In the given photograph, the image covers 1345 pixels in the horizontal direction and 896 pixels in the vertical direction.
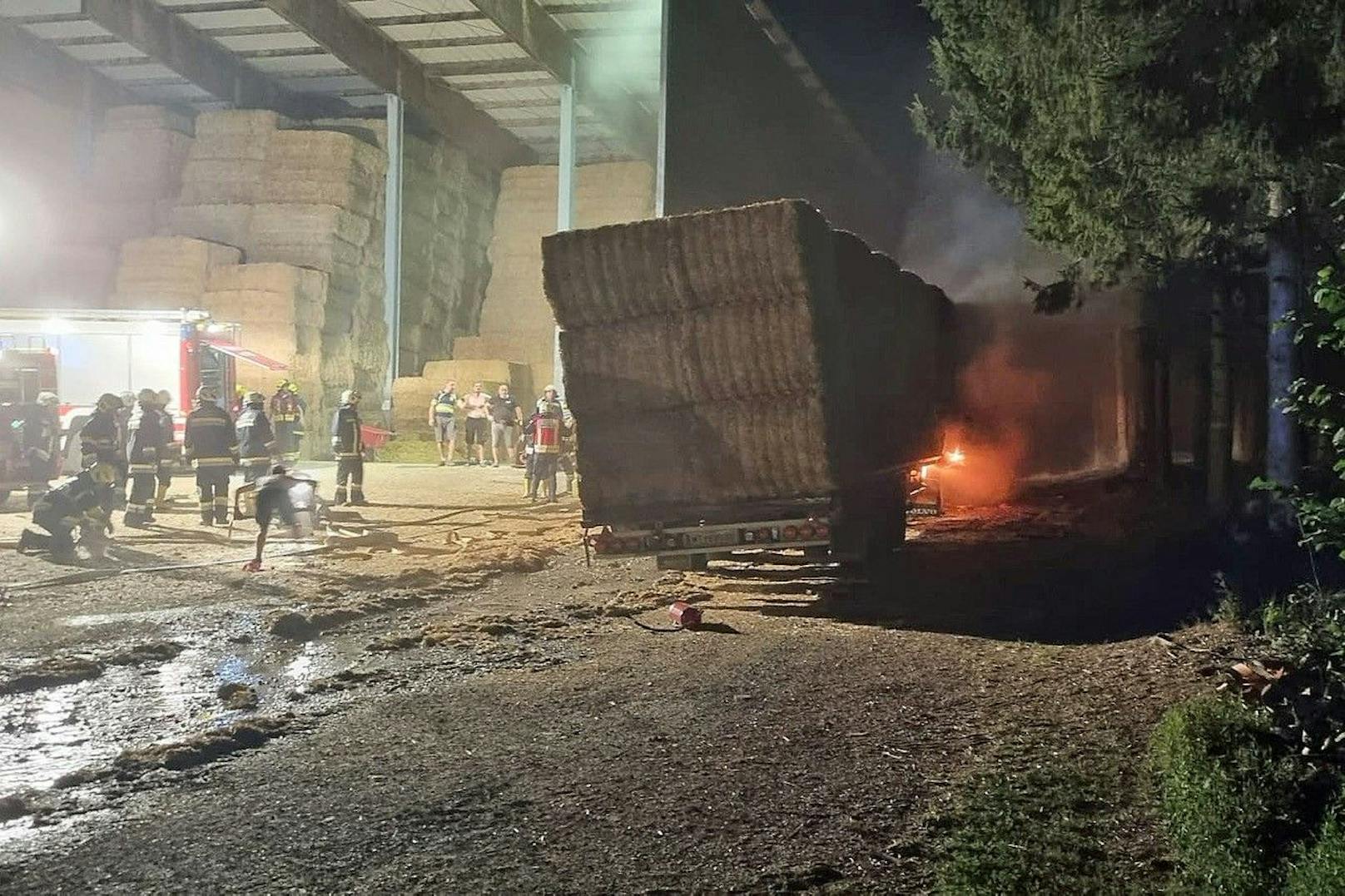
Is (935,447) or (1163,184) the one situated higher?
(1163,184)

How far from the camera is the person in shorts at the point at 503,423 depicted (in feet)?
82.4

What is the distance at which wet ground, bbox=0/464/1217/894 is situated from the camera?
Answer: 14.8 ft

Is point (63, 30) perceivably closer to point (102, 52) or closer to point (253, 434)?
point (102, 52)

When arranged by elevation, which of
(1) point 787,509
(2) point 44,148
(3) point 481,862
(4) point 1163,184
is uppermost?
(2) point 44,148

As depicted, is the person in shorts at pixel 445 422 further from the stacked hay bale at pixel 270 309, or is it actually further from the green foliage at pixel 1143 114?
the green foliage at pixel 1143 114

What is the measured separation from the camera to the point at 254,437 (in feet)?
51.3

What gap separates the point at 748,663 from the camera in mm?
7633

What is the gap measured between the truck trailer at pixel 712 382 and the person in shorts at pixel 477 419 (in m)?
15.8

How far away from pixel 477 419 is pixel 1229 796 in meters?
22.1

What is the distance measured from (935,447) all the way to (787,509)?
259 inches

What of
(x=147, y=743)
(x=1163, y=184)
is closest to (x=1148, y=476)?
(x=1163, y=184)

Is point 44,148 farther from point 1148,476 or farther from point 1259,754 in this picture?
point 1259,754

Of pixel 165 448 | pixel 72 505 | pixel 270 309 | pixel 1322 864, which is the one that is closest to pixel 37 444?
pixel 165 448

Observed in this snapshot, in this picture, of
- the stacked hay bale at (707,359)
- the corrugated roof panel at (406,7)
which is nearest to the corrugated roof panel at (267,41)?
the corrugated roof panel at (406,7)
